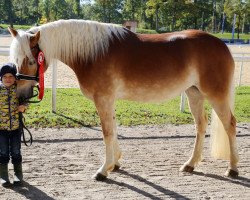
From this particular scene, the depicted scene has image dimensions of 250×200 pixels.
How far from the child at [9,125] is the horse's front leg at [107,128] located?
921 mm

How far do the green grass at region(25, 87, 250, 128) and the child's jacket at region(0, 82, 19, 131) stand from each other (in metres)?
2.93

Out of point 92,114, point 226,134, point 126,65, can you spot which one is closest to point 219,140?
point 226,134

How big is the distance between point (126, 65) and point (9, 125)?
61.4 inches

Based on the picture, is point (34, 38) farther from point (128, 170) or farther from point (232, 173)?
point (232, 173)

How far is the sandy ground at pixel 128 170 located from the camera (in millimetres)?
4270

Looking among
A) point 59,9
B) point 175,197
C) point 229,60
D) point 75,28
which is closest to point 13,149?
point 75,28

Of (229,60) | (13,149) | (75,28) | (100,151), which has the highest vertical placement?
(75,28)

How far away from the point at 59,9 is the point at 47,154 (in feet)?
220

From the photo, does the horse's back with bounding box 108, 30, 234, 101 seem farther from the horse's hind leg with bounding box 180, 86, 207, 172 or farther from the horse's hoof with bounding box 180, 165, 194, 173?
the horse's hoof with bounding box 180, 165, 194, 173

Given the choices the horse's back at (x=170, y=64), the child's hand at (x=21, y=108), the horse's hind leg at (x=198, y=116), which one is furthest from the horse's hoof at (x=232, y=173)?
the child's hand at (x=21, y=108)

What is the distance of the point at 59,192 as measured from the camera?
4238 millimetres

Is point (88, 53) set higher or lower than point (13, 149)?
higher

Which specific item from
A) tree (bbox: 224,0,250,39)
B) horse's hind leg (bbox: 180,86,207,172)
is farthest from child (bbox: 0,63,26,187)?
tree (bbox: 224,0,250,39)

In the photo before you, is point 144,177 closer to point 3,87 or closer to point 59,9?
point 3,87
